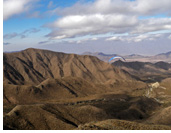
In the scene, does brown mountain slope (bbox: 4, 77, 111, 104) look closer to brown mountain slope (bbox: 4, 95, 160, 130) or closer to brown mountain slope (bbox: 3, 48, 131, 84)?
brown mountain slope (bbox: 3, 48, 131, 84)

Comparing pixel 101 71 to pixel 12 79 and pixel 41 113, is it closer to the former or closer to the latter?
pixel 12 79

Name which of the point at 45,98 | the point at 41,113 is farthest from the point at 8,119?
the point at 45,98

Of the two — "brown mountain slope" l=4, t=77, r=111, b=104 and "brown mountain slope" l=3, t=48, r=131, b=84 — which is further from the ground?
"brown mountain slope" l=3, t=48, r=131, b=84

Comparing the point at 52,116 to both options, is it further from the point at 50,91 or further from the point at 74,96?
the point at 50,91

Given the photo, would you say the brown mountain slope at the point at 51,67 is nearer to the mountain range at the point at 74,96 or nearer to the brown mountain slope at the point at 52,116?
the mountain range at the point at 74,96

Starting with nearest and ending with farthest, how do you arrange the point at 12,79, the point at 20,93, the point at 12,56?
1. the point at 20,93
2. the point at 12,79
3. the point at 12,56

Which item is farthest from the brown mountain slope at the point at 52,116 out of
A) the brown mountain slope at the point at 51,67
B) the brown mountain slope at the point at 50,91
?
the brown mountain slope at the point at 51,67

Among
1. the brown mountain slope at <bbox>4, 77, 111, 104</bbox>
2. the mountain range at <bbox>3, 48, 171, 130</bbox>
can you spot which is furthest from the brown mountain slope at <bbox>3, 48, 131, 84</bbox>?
the brown mountain slope at <bbox>4, 77, 111, 104</bbox>

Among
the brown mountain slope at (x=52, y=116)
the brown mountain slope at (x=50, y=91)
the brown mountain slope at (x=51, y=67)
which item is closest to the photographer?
the brown mountain slope at (x=52, y=116)

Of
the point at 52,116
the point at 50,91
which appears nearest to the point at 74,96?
the point at 50,91
